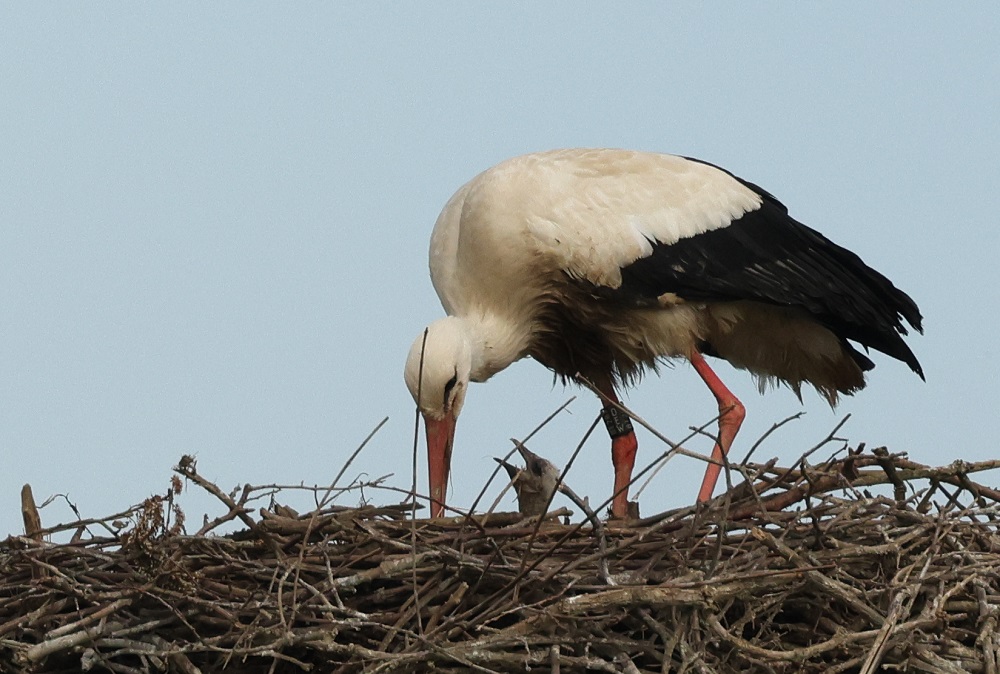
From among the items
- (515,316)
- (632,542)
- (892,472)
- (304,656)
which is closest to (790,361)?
(515,316)

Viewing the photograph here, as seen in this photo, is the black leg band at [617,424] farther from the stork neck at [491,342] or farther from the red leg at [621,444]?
the stork neck at [491,342]

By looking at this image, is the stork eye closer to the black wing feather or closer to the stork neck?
the stork neck

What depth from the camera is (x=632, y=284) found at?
252 inches

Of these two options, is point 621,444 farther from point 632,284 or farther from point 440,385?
point 440,385

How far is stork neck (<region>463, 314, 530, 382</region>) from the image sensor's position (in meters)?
6.41

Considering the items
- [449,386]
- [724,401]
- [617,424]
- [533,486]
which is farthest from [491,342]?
[724,401]

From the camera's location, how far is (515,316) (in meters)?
6.57

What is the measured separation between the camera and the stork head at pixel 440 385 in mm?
6016

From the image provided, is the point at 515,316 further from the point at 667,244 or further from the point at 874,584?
the point at 874,584

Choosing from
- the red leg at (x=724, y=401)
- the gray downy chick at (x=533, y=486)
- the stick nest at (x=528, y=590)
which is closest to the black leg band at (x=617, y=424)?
the red leg at (x=724, y=401)

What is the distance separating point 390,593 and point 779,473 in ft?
3.99

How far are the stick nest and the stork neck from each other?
1.60m

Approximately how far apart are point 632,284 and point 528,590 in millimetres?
2094

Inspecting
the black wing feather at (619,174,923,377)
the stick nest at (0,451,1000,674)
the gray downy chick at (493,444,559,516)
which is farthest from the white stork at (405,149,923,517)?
the stick nest at (0,451,1000,674)
